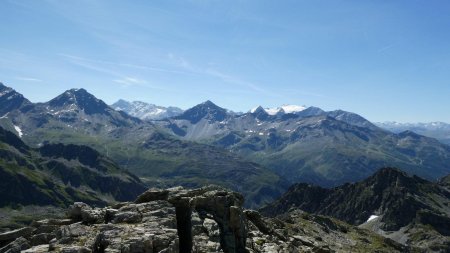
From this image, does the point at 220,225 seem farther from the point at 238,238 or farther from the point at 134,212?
the point at 134,212

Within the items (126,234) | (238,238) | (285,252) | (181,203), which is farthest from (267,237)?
(126,234)

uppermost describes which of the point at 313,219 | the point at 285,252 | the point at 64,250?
the point at 64,250

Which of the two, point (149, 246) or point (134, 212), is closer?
point (149, 246)

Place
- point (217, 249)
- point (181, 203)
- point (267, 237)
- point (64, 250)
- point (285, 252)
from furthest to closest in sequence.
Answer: point (267, 237) < point (285, 252) < point (181, 203) < point (217, 249) < point (64, 250)

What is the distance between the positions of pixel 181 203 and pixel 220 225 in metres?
4.17

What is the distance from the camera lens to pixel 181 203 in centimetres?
4119

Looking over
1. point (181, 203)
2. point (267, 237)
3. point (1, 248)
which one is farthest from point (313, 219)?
point (1, 248)

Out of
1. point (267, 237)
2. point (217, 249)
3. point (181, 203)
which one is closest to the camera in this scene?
point (217, 249)

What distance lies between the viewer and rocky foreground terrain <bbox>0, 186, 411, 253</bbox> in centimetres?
3275

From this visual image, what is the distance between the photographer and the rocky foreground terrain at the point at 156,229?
32.8 meters

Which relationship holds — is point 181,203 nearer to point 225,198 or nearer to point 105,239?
point 225,198

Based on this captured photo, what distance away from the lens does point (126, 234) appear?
33062 millimetres

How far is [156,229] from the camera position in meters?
34.7

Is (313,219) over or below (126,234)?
below
